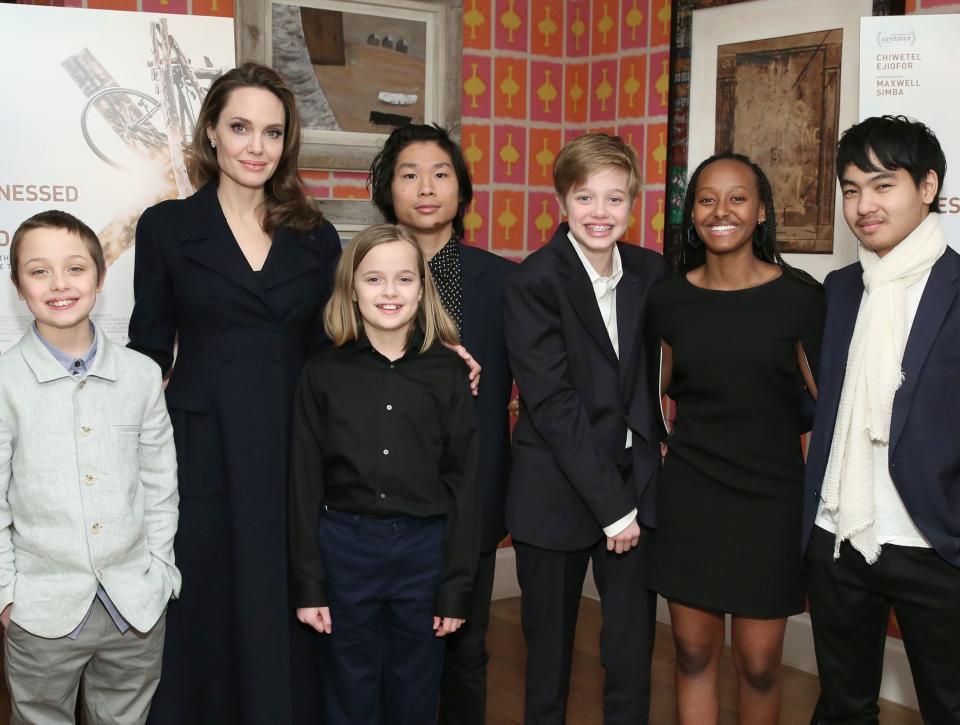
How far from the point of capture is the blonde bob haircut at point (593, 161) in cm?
214

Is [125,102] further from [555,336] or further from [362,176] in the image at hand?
[555,336]

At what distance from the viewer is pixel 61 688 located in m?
1.96

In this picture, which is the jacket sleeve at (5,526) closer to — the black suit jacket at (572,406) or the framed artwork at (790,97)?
the black suit jacket at (572,406)

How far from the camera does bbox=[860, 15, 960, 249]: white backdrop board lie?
2.51m

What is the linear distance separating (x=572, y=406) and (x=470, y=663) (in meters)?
0.69

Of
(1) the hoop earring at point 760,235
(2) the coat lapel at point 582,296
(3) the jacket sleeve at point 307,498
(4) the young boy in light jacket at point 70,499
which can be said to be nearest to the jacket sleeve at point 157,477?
(4) the young boy in light jacket at point 70,499

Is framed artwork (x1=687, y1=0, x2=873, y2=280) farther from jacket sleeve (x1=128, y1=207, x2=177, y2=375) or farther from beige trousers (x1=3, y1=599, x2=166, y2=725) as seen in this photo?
beige trousers (x1=3, y1=599, x2=166, y2=725)

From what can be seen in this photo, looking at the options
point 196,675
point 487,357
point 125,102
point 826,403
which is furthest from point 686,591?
point 125,102

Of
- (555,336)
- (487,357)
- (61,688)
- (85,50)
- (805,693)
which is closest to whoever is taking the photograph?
(61,688)

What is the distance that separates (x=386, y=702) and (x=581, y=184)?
3.91 ft

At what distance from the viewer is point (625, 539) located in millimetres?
2143

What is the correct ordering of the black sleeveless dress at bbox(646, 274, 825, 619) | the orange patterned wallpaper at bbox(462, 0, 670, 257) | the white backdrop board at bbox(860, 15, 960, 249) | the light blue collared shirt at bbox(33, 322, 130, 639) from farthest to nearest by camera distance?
the orange patterned wallpaper at bbox(462, 0, 670, 257) < the white backdrop board at bbox(860, 15, 960, 249) < the black sleeveless dress at bbox(646, 274, 825, 619) < the light blue collared shirt at bbox(33, 322, 130, 639)

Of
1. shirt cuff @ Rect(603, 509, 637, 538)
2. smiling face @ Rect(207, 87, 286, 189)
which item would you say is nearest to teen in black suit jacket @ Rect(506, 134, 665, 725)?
shirt cuff @ Rect(603, 509, 637, 538)

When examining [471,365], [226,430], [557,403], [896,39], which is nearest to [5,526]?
[226,430]
